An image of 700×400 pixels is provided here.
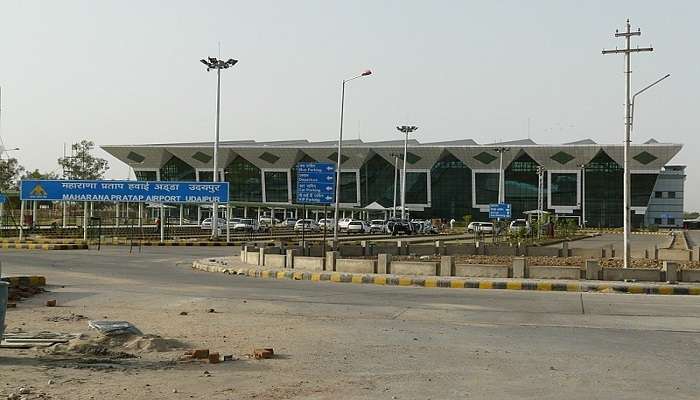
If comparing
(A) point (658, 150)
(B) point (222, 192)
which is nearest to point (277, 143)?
(A) point (658, 150)

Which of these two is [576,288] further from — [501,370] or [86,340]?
[86,340]

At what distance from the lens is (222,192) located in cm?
4581

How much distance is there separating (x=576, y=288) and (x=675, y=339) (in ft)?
27.3

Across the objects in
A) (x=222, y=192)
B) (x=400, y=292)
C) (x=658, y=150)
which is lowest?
(x=400, y=292)

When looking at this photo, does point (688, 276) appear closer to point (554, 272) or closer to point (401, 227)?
point (554, 272)

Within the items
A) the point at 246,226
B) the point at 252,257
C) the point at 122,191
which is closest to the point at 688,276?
the point at 252,257


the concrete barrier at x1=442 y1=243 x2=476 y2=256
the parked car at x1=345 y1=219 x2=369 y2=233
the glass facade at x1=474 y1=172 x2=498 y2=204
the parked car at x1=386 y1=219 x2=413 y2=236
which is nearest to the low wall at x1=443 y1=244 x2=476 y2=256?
the concrete barrier at x1=442 y1=243 x2=476 y2=256

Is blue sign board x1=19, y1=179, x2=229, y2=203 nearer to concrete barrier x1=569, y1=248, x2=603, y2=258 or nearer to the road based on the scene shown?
concrete barrier x1=569, y1=248, x2=603, y2=258

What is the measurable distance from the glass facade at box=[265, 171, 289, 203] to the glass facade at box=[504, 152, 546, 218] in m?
36.6

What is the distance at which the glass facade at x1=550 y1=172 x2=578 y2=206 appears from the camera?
391 feet

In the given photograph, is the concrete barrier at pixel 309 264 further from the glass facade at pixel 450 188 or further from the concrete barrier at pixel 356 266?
the glass facade at pixel 450 188

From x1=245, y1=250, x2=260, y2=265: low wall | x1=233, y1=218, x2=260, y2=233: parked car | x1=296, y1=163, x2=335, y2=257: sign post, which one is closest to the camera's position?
x1=245, y1=250, x2=260, y2=265: low wall

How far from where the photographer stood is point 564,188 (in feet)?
393

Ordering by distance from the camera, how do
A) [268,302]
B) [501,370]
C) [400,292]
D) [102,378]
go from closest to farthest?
[102,378]
[501,370]
[268,302]
[400,292]
